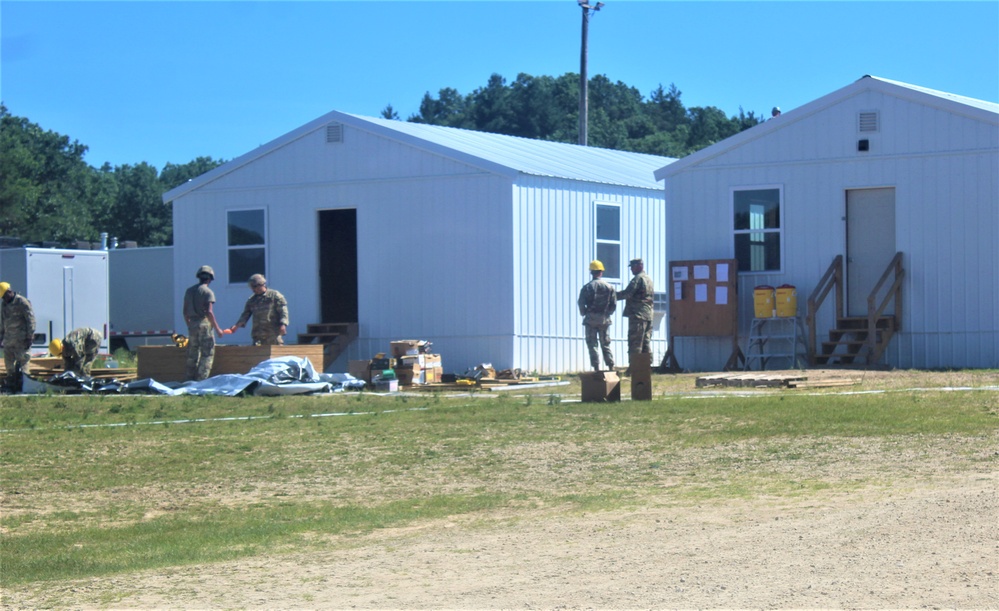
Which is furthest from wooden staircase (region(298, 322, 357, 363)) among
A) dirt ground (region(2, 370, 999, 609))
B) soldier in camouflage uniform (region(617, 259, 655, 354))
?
dirt ground (region(2, 370, 999, 609))

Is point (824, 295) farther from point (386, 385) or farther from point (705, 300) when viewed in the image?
point (386, 385)

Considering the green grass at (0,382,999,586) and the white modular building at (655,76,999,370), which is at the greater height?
the white modular building at (655,76,999,370)

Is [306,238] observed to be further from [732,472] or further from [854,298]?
[732,472]

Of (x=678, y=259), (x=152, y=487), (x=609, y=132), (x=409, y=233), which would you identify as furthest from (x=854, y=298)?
(x=609, y=132)

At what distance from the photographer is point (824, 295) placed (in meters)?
22.8

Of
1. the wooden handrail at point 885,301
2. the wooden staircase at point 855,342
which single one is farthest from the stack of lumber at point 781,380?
the wooden staircase at point 855,342

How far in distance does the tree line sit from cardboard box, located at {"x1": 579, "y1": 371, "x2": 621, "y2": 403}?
4418 cm

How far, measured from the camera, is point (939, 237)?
22.3 meters

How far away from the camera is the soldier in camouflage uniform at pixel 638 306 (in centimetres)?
2050

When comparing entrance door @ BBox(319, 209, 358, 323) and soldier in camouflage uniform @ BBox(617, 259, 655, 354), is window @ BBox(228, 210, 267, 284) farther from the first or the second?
soldier in camouflage uniform @ BBox(617, 259, 655, 354)

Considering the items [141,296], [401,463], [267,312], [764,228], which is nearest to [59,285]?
[141,296]

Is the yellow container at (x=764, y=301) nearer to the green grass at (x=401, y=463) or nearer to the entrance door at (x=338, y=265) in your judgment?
the green grass at (x=401, y=463)

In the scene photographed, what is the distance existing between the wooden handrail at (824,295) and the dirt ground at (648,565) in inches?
495

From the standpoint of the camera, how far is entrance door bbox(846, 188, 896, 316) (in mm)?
22938
